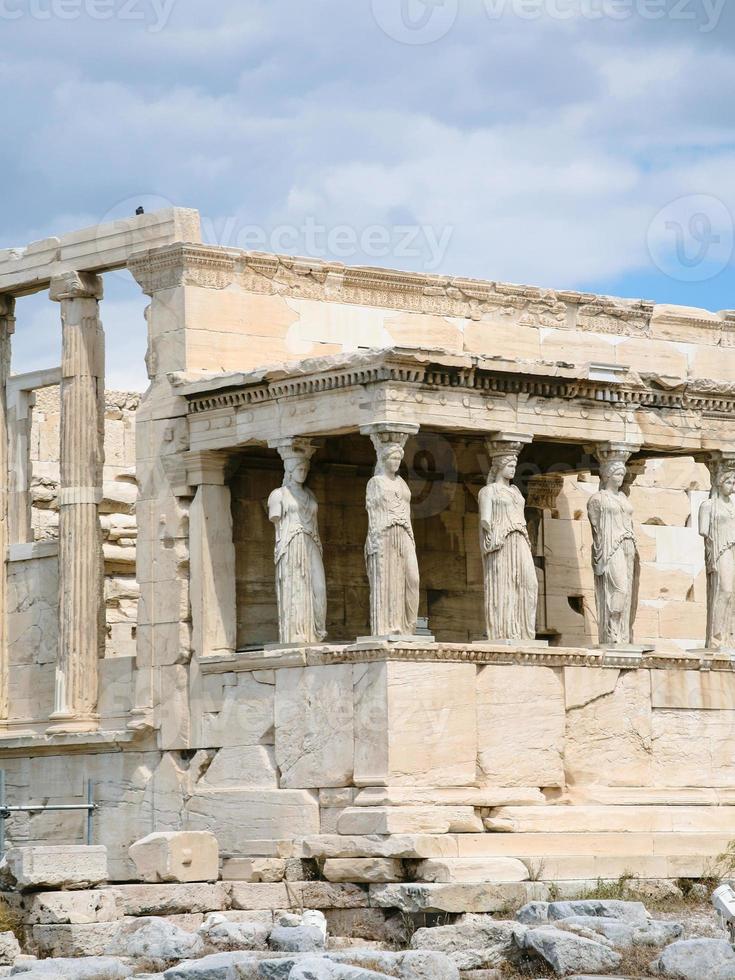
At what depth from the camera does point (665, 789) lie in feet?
79.4

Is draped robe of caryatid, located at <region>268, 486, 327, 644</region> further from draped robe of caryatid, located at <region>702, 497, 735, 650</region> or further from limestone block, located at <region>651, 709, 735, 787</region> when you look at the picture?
draped robe of caryatid, located at <region>702, 497, 735, 650</region>

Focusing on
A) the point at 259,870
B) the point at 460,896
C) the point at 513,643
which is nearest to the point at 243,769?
the point at 259,870

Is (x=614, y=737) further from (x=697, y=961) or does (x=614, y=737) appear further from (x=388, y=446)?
(x=697, y=961)

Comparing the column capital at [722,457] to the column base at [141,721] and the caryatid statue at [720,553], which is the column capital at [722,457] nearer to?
the caryatid statue at [720,553]

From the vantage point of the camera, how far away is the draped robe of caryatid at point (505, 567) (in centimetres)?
2369

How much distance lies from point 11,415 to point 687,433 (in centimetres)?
681

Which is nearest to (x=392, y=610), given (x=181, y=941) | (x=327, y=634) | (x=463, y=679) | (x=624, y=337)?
(x=463, y=679)

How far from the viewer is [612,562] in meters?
24.3

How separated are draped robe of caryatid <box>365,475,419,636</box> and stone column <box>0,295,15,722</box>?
5210 millimetres

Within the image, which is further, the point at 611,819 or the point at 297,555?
the point at 297,555

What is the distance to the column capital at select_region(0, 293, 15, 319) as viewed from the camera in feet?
89.9

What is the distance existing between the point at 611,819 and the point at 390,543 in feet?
9.58

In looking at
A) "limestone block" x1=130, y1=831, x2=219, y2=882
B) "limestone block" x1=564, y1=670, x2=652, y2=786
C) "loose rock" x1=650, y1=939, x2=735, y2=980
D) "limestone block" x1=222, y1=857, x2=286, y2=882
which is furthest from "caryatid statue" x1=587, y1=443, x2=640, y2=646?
"loose rock" x1=650, y1=939, x2=735, y2=980

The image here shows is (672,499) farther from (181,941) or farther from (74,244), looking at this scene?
(181,941)
